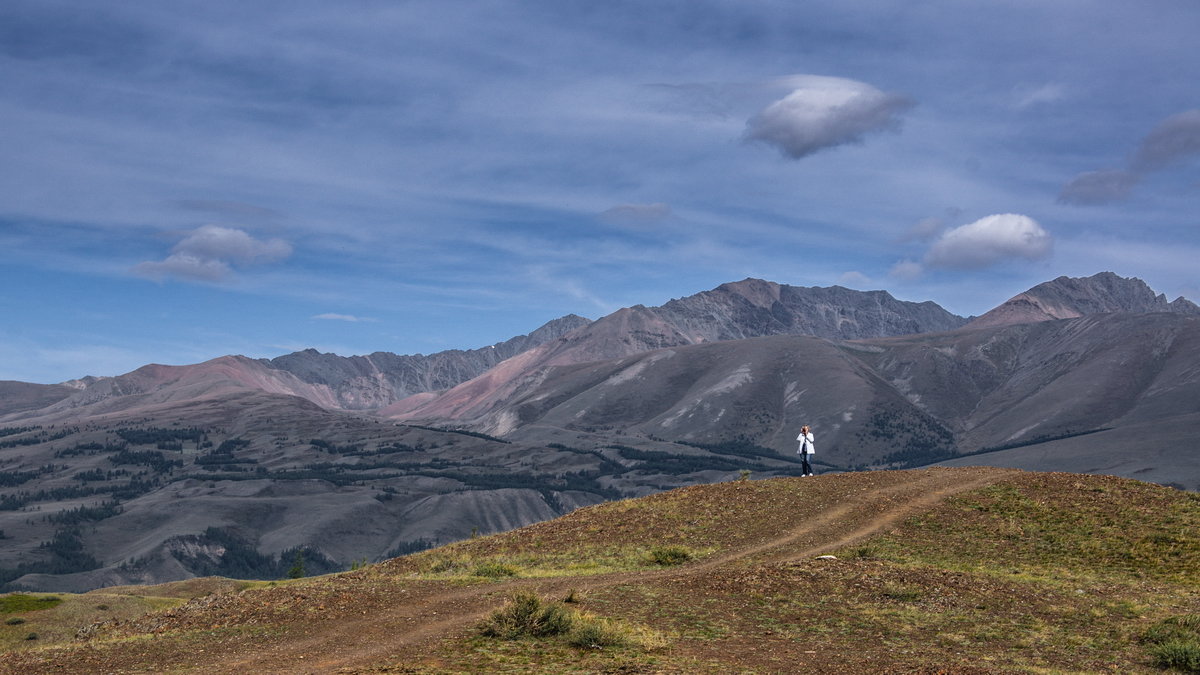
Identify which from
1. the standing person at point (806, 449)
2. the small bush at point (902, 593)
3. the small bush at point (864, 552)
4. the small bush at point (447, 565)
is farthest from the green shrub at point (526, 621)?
the standing person at point (806, 449)

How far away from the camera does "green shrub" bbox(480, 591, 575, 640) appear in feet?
73.3

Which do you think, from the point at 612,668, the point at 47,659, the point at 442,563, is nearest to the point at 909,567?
the point at 612,668

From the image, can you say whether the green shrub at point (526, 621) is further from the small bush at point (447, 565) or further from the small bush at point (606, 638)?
the small bush at point (447, 565)

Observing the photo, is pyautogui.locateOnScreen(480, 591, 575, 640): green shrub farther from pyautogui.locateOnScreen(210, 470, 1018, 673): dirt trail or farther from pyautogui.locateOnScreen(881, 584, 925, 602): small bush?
pyautogui.locateOnScreen(881, 584, 925, 602): small bush

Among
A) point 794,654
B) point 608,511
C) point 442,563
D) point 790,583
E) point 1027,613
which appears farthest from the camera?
point 608,511

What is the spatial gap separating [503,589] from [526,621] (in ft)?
21.7

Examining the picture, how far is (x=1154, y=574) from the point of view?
32469 mm

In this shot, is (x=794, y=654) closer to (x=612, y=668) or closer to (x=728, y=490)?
(x=612, y=668)

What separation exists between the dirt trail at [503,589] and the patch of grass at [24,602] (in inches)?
1901

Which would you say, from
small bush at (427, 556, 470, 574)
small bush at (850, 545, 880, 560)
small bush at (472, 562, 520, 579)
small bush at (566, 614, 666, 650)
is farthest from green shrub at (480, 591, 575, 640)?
small bush at (850, 545, 880, 560)

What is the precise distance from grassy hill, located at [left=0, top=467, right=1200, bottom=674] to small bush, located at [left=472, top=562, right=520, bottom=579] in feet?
0.32

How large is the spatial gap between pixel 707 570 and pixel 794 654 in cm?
1009

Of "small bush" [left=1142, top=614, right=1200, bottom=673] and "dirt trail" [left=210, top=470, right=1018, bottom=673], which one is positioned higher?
"dirt trail" [left=210, top=470, right=1018, bottom=673]

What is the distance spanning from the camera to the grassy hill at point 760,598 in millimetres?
21562
